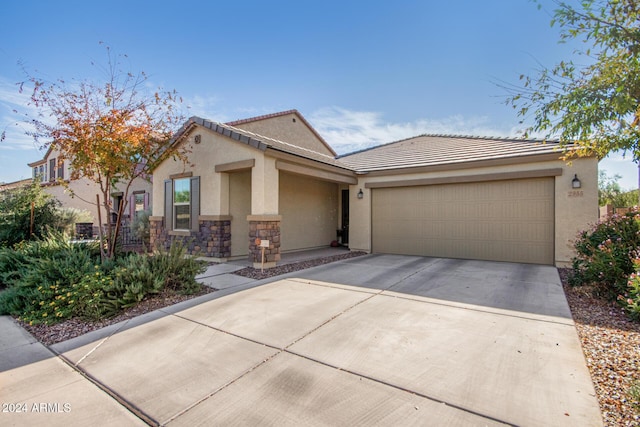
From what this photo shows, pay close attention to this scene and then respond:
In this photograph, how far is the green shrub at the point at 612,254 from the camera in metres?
4.93

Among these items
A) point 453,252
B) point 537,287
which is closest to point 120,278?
point 537,287

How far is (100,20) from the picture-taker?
7.31 meters

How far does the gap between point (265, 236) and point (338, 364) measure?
5.13m

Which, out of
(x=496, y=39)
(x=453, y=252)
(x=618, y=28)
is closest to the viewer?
(x=618, y=28)

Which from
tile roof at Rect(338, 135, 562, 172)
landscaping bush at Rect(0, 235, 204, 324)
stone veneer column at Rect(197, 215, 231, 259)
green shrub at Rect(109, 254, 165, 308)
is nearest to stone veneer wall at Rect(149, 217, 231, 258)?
stone veneer column at Rect(197, 215, 231, 259)

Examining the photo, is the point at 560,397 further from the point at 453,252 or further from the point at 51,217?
the point at 51,217

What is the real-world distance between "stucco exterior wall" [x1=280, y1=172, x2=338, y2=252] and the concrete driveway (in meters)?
5.88

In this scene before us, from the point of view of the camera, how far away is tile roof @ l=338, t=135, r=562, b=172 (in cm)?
920

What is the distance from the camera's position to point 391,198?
11.0 meters

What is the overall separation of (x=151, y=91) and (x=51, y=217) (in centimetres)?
701

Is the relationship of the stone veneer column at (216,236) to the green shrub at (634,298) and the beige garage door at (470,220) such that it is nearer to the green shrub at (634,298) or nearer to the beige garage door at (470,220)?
the beige garage door at (470,220)

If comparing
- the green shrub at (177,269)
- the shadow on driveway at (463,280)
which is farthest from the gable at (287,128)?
the green shrub at (177,269)

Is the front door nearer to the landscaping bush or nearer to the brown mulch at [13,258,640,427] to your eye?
the landscaping bush

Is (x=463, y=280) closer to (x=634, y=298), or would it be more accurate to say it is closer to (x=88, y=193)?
(x=634, y=298)
